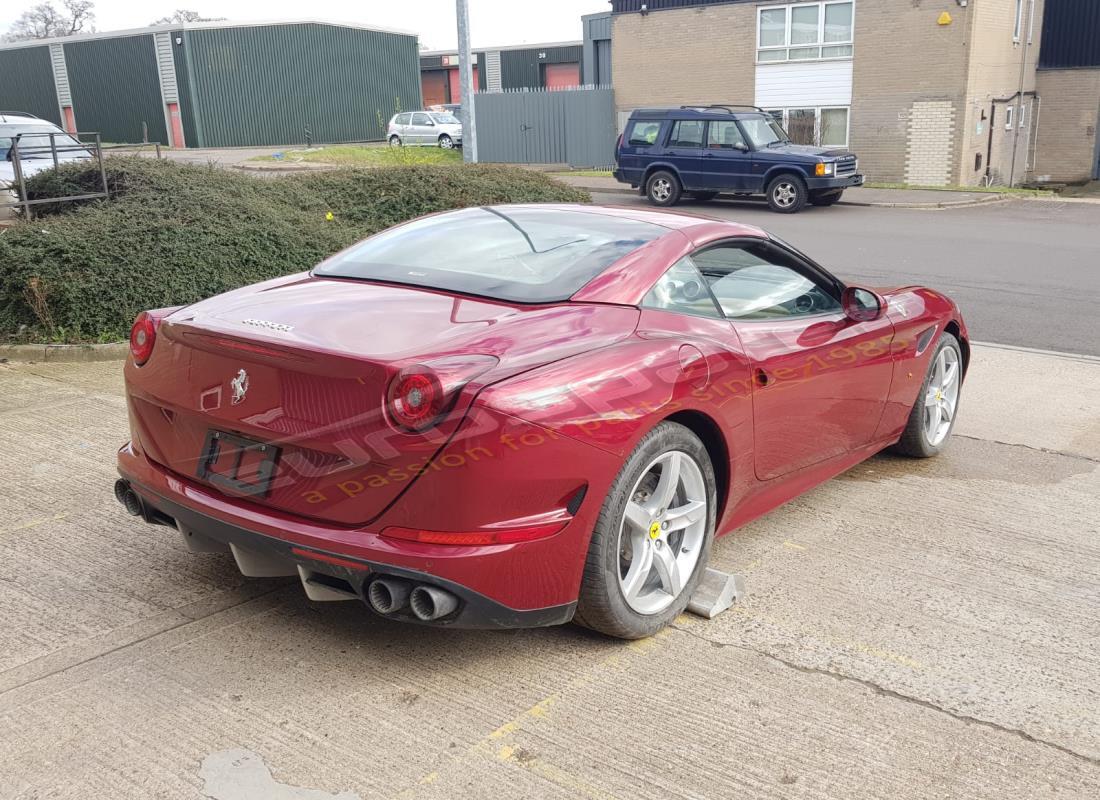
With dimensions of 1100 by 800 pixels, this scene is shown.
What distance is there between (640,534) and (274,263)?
6135mm

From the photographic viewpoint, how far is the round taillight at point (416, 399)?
10.0ft

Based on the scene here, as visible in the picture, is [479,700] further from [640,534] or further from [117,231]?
[117,231]

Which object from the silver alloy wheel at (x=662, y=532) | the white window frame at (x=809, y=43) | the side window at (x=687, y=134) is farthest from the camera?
the white window frame at (x=809, y=43)

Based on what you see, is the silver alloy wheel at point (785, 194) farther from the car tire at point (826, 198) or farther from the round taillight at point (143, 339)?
the round taillight at point (143, 339)

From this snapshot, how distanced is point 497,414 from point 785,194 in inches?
734

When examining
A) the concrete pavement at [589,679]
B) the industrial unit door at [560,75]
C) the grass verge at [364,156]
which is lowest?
the grass verge at [364,156]

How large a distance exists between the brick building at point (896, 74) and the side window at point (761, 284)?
2494 centimetres

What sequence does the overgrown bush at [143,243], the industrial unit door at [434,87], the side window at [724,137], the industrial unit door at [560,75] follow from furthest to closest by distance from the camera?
the industrial unit door at [434,87] < the industrial unit door at [560,75] < the side window at [724,137] < the overgrown bush at [143,243]

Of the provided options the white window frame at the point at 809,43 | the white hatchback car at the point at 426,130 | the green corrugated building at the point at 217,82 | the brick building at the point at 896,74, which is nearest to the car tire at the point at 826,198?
the brick building at the point at 896,74

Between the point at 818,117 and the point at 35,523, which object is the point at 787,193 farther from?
the point at 35,523

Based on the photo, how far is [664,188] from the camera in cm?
2214

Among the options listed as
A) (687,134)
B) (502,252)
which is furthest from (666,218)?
(687,134)

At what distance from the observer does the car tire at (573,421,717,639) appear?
3379 millimetres

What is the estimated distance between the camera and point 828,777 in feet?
9.45
